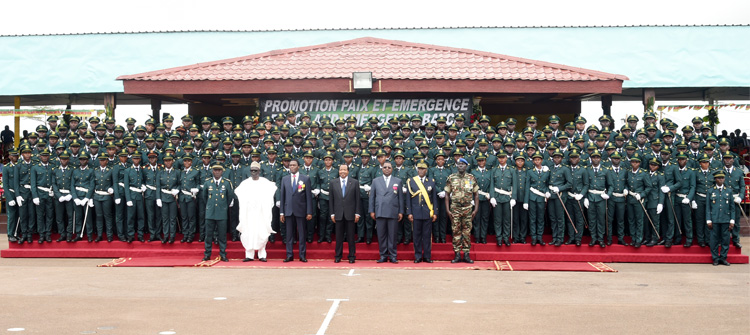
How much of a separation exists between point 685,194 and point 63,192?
10592 millimetres

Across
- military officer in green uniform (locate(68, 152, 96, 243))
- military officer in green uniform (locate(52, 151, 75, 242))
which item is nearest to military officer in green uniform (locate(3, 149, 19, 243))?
military officer in green uniform (locate(52, 151, 75, 242))

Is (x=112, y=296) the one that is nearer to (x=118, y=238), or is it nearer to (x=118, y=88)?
(x=118, y=238)

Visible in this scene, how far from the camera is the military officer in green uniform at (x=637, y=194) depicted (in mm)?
13039

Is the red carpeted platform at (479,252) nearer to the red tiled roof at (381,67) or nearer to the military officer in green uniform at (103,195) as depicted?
the military officer in green uniform at (103,195)

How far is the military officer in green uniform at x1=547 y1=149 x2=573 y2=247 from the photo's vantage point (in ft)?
43.0

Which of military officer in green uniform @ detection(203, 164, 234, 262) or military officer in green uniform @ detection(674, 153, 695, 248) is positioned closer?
military officer in green uniform @ detection(203, 164, 234, 262)

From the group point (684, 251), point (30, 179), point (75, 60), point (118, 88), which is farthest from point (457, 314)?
point (75, 60)

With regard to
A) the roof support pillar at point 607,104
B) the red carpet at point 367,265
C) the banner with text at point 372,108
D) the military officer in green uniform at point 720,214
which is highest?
the roof support pillar at point 607,104

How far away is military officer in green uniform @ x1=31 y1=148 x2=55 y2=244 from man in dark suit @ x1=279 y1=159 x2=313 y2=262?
4299mm

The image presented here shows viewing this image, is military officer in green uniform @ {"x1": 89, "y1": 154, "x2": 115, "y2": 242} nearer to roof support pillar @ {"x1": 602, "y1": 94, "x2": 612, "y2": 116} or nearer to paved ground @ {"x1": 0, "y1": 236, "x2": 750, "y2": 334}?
paved ground @ {"x1": 0, "y1": 236, "x2": 750, "y2": 334}

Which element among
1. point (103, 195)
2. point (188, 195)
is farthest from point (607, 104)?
point (103, 195)

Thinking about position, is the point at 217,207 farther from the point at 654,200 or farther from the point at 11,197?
the point at 654,200

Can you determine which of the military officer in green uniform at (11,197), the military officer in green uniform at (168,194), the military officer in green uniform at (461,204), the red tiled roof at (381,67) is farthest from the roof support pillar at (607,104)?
the military officer in green uniform at (11,197)

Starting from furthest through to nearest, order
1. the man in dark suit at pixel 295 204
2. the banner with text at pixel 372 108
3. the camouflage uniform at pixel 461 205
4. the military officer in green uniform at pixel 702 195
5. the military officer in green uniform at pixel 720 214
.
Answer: the banner with text at pixel 372 108
the military officer in green uniform at pixel 702 195
the man in dark suit at pixel 295 204
the military officer in green uniform at pixel 720 214
the camouflage uniform at pixel 461 205
